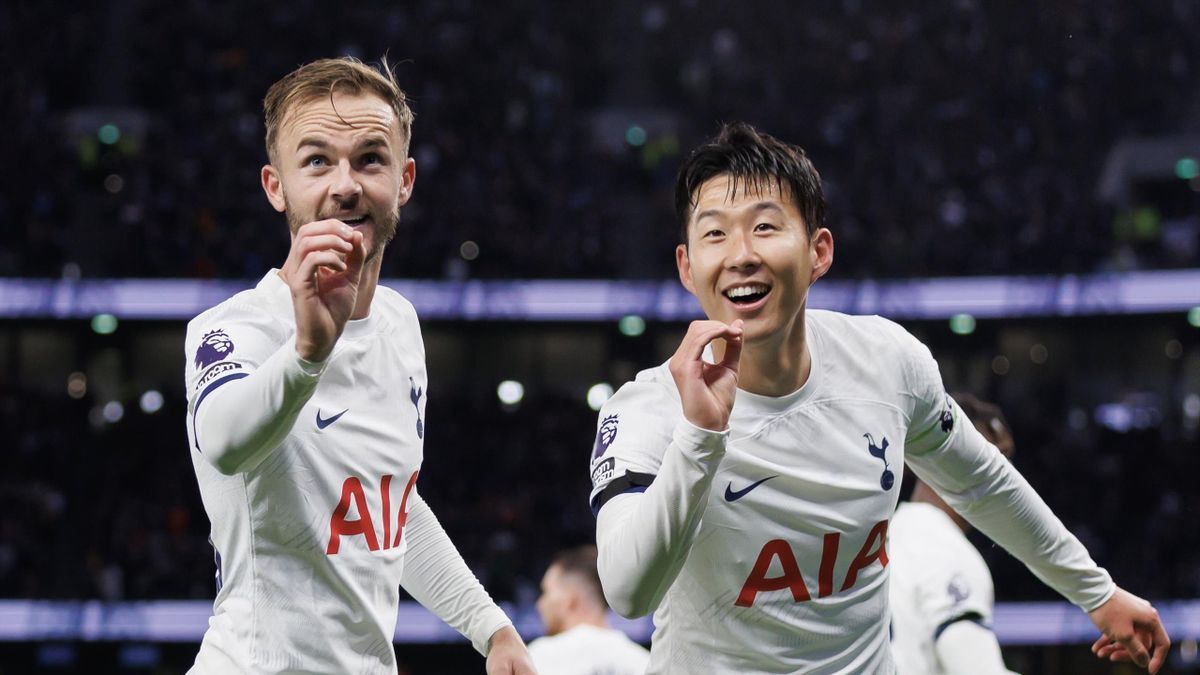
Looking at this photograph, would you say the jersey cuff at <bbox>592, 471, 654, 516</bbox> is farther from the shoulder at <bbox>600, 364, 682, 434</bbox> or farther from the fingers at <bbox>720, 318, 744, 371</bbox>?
the fingers at <bbox>720, 318, 744, 371</bbox>

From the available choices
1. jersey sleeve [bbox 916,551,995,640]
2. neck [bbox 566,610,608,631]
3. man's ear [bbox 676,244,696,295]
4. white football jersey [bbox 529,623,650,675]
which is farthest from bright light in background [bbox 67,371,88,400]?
man's ear [bbox 676,244,696,295]

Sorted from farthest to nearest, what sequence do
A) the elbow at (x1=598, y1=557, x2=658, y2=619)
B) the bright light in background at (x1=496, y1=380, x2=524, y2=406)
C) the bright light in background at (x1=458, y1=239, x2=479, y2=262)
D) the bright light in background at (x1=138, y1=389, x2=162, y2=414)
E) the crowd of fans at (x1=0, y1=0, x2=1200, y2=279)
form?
the bright light in background at (x1=496, y1=380, x2=524, y2=406) → the bright light in background at (x1=138, y1=389, x2=162, y2=414) → the crowd of fans at (x1=0, y1=0, x2=1200, y2=279) → the bright light in background at (x1=458, y1=239, x2=479, y2=262) → the elbow at (x1=598, y1=557, x2=658, y2=619)

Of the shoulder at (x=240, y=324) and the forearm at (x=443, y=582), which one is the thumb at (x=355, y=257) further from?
the forearm at (x=443, y=582)

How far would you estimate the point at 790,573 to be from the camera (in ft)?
9.56

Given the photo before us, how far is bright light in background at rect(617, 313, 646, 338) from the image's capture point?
21156mm

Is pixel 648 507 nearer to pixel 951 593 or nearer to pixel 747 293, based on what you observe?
pixel 747 293

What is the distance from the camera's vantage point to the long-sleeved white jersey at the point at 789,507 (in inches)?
112

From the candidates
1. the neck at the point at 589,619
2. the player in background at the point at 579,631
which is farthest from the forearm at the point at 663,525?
the neck at the point at 589,619

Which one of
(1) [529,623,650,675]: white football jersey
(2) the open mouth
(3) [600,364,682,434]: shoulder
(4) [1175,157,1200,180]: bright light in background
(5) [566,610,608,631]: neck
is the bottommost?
(1) [529,623,650,675]: white football jersey

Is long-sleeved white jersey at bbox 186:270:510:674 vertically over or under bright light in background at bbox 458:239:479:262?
→ under

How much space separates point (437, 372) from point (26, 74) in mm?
8805

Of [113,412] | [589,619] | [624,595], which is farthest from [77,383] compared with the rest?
[624,595]

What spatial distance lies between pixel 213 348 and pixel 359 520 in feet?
1.67

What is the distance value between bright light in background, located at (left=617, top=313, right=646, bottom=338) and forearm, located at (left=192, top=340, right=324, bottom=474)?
18090 mm
